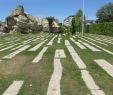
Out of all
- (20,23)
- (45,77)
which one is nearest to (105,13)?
(20,23)

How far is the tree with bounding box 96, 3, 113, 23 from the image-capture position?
133375 millimetres

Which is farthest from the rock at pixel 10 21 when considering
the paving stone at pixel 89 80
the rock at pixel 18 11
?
the paving stone at pixel 89 80

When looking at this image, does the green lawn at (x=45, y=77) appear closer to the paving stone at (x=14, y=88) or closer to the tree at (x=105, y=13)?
the paving stone at (x=14, y=88)

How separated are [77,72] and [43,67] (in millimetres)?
1548

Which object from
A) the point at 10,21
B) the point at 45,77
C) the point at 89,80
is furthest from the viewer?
the point at 10,21

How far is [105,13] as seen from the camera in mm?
135500

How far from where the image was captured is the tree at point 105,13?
133 metres

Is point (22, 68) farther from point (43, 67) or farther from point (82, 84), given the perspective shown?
point (82, 84)

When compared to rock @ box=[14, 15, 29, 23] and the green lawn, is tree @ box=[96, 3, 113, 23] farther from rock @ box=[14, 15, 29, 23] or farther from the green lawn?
the green lawn

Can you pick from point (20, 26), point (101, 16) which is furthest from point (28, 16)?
point (101, 16)

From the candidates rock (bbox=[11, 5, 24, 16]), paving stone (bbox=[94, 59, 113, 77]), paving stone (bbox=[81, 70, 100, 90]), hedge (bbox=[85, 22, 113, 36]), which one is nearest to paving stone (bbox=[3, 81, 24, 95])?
paving stone (bbox=[81, 70, 100, 90])

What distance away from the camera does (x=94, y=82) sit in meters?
7.80

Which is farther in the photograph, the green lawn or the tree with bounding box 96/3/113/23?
the tree with bounding box 96/3/113/23

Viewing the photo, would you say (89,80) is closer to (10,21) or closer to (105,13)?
(10,21)
